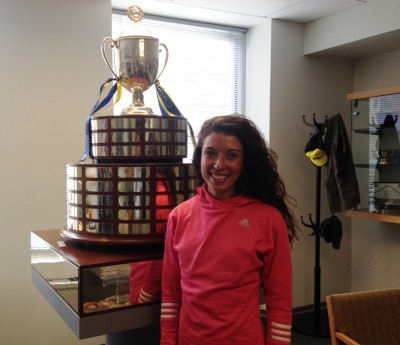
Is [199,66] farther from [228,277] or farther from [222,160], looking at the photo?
[228,277]

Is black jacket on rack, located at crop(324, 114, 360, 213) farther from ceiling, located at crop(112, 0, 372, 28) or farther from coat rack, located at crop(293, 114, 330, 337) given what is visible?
ceiling, located at crop(112, 0, 372, 28)

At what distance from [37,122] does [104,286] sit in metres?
1.78

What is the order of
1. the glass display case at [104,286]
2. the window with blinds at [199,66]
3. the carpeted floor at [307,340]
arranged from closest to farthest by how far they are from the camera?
the glass display case at [104,286], the carpeted floor at [307,340], the window with blinds at [199,66]

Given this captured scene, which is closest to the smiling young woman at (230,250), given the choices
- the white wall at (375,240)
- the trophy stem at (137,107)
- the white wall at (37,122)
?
the trophy stem at (137,107)

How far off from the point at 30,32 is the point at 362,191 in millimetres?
2365

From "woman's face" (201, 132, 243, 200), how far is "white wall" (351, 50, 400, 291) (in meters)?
2.49

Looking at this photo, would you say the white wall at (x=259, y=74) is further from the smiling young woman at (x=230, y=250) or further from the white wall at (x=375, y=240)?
the smiling young woman at (x=230, y=250)

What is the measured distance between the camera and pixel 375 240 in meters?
3.42

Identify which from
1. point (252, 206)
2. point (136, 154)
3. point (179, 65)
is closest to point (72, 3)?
point (179, 65)

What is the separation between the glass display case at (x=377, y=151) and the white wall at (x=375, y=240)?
375 millimetres

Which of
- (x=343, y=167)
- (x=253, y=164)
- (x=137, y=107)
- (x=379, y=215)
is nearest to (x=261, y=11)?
(x=343, y=167)

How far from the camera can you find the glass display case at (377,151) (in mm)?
2918

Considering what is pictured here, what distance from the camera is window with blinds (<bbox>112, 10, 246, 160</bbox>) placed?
10.5 ft

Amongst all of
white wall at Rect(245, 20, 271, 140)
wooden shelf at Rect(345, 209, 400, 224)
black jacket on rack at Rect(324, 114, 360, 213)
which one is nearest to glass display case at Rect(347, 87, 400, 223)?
wooden shelf at Rect(345, 209, 400, 224)
